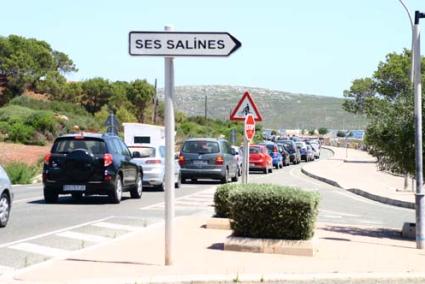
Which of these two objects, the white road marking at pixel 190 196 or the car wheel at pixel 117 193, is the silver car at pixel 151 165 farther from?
the car wheel at pixel 117 193

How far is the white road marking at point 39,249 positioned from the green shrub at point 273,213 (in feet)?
8.44

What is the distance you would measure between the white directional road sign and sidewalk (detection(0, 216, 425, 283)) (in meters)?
2.60

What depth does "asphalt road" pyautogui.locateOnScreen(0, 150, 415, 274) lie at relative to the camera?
11.6 m

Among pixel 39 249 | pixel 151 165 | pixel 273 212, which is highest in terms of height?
pixel 151 165

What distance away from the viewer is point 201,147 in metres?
29.9

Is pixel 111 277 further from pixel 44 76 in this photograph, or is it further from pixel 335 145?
pixel 335 145

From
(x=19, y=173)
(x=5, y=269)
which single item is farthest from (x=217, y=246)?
(x=19, y=173)

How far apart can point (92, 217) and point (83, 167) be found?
11.0 feet

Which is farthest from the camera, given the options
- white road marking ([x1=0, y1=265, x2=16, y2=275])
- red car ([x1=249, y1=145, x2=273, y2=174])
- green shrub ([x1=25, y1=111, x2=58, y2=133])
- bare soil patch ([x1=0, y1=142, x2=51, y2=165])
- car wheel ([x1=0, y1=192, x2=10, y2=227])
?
green shrub ([x1=25, y1=111, x2=58, y2=133])

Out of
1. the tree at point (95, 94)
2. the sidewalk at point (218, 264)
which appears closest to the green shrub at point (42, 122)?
the tree at point (95, 94)

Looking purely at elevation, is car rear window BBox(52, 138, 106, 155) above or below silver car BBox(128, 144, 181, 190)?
above

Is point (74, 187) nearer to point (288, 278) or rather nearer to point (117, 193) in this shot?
point (117, 193)

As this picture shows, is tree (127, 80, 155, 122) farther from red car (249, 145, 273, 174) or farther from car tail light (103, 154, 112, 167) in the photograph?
car tail light (103, 154, 112, 167)

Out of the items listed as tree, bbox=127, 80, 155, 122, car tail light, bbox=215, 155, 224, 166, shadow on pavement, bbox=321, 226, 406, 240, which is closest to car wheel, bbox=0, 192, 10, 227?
shadow on pavement, bbox=321, 226, 406, 240
